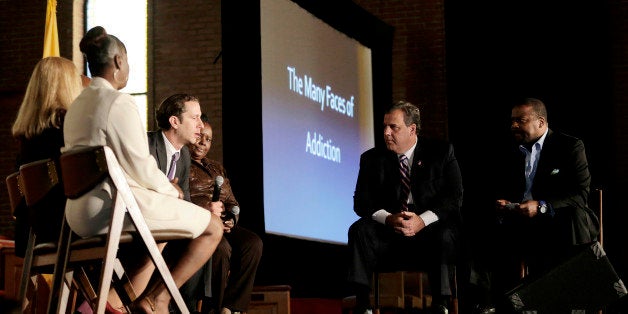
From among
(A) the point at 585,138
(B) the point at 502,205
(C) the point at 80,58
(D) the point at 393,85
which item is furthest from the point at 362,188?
(C) the point at 80,58

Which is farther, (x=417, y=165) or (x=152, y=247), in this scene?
(x=417, y=165)

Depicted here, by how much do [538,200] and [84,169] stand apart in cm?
318

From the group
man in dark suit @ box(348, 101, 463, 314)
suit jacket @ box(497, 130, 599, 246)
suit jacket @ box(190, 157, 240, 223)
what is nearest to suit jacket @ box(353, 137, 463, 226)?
man in dark suit @ box(348, 101, 463, 314)

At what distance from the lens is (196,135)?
548 centimetres

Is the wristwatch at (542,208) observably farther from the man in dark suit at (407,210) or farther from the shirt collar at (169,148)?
the shirt collar at (169,148)

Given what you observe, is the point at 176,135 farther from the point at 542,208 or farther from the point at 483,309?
the point at 542,208

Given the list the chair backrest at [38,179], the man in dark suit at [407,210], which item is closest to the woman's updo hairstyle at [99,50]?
the chair backrest at [38,179]

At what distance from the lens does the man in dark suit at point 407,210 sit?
17.2ft

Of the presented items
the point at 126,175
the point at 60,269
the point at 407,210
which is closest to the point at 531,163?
the point at 407,210

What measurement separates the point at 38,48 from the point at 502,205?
6.56 m

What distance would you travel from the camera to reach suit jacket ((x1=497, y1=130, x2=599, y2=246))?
5.60 metres

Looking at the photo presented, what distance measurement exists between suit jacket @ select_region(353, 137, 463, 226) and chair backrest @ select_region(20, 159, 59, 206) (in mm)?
2281

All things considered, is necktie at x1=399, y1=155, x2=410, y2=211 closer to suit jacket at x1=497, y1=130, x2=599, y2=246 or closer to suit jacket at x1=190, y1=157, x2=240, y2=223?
suit jacket at x1=497, y1=130, x2=599, y2=246

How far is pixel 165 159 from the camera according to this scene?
5379mm
